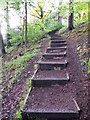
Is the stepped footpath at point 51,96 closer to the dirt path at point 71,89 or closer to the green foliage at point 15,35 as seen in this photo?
the dirt path at point 71,89

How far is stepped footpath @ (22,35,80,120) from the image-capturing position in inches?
184

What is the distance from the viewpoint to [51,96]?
5664 mm

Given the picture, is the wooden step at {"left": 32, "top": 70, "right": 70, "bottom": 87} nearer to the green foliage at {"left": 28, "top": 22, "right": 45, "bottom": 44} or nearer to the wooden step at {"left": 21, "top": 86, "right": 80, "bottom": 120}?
the wooden step at {"left": 21, "top": 86, "right": 80, "bottom": 120}

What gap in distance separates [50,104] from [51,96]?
1.74ft

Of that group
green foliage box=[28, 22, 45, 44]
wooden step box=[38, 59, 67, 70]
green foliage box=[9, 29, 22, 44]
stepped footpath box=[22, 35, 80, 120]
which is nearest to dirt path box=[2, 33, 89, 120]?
stepped footpath box=[22, 35, 80, 120]

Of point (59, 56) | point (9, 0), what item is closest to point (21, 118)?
point (59, 56)

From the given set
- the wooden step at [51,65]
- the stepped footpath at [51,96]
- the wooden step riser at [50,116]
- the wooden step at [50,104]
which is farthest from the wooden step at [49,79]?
the wooden step riser at [50,116]

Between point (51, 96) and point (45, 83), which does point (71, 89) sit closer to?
point (51, 96)

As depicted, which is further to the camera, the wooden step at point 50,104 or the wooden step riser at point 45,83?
the wooden step riser at point 45,83

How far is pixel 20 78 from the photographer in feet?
26.0

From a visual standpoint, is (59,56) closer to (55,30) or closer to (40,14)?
(40,14)

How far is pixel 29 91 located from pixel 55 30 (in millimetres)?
13550

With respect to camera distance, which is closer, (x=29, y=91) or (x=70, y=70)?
(x=29, y=91)

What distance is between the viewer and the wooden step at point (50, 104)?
4.65 metres
